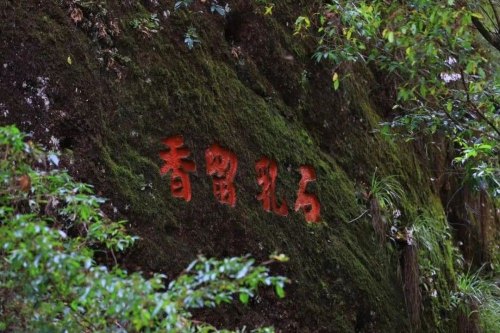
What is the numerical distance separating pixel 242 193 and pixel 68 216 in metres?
1.44

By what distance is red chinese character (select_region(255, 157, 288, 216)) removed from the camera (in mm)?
4559

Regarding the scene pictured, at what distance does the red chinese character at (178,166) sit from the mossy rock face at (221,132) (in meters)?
0.05

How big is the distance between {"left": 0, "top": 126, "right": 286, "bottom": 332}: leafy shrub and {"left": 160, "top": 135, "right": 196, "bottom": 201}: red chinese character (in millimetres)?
1533

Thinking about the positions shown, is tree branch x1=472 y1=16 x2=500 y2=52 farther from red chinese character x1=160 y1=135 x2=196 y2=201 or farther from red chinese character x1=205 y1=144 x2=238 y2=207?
red chinese character x1=160 y1=135 x2=196 y2=201

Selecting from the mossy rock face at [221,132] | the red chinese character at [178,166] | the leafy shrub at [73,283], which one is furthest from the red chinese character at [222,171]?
the leafy shrub at [73,283]

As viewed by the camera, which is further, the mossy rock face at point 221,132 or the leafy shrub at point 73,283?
the mossy rock face at point 221,132

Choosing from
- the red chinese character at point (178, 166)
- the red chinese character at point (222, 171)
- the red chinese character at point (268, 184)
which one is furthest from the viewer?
the red chinese character at point (268, 184)

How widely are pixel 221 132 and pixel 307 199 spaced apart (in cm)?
88

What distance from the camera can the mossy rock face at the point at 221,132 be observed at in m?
3.72

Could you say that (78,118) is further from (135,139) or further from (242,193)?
(242,193)

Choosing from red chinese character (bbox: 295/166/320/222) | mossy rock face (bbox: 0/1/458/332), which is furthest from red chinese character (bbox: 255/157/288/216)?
red chinese character (bbox: 295/166/320/222)

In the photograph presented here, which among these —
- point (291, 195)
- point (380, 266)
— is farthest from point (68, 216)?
point (380, 266)

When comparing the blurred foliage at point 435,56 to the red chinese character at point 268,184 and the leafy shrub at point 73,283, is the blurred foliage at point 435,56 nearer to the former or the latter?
the red chinese character at point 268,184

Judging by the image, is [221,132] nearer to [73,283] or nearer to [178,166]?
[178,166]
